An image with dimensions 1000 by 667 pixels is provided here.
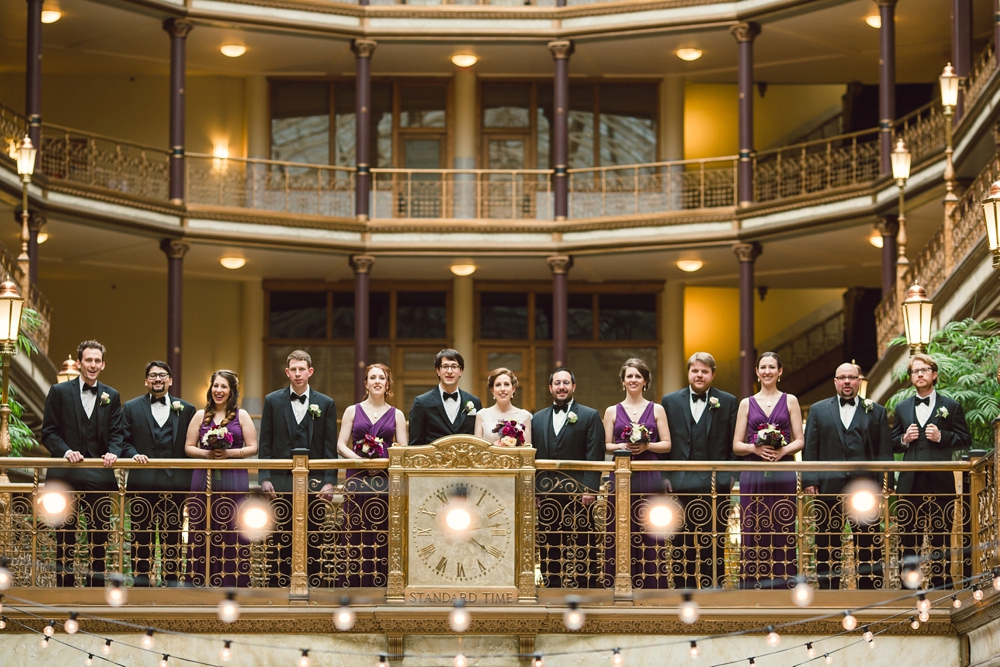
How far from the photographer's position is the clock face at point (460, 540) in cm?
966

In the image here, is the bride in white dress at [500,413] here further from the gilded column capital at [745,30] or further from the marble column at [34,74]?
the gilded column capital at [745,30]

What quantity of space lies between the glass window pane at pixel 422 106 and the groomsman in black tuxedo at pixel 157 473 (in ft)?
50.0

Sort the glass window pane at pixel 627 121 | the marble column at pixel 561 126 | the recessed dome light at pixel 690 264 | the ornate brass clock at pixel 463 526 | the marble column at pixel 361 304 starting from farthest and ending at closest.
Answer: the glass window pane at pixel 627 121, the recessed dome light at pixel 690 264, the marble column at pixel 561 126, the marble column at pixel 361 304, the ornate brass clock at pixel 463 526

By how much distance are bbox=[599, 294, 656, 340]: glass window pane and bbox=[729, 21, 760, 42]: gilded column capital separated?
15.1 feet

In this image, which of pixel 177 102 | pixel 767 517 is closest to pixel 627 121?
pixel 177 102

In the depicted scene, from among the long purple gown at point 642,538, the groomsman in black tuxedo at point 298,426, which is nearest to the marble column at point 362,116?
the groomsman in black tuxedo at point 298,426

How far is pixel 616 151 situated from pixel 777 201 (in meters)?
3.75

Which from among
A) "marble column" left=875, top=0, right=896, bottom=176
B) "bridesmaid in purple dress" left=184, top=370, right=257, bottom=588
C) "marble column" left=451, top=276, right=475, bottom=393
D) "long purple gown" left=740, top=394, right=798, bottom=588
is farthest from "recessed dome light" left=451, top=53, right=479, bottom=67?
"long purple gown" left=740, top=394, right=798, bottom=588

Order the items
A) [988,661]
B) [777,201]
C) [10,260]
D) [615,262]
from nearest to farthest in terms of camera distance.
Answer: [988,661] → [10,260] → [777,201] → [615,262]

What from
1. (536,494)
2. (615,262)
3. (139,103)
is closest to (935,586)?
(536,494)

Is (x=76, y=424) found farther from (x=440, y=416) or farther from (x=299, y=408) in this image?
(x=440, y=416)

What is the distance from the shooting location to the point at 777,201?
2202cm

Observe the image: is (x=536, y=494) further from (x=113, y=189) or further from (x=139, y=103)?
(x=139, y=103)

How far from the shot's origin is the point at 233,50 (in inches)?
923
